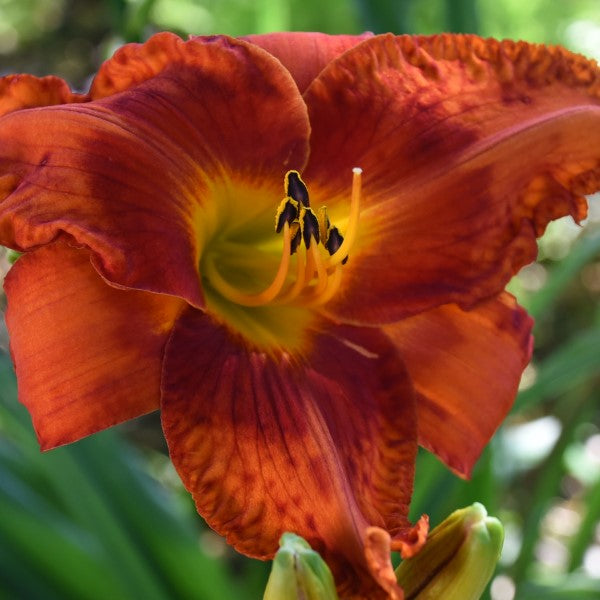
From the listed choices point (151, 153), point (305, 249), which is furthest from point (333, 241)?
point (151, 153)

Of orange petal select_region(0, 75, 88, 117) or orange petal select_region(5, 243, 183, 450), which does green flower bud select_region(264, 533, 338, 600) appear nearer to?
orange petal select_region(5, 243, 183, 450)

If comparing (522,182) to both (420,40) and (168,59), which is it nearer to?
(420,40)

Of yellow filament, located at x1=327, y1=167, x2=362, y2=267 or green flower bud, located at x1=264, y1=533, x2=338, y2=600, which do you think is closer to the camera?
green flower bud, located at x1=264, y1=533, x2=338, y2=600

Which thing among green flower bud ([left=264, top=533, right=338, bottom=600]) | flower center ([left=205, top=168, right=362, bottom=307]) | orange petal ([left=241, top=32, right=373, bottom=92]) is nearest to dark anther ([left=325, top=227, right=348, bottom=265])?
flower center ([left=205, top=168, right=362, bottom=307])

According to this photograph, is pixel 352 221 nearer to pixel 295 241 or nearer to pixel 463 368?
pixel 295 241

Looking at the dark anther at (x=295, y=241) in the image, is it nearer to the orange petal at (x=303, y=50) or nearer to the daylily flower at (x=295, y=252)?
the daylily flower at (x=295, y=252)

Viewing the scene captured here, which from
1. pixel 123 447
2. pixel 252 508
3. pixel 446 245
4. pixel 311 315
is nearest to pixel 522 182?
pixel 446 245

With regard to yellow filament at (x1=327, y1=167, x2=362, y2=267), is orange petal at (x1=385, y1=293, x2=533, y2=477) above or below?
below
